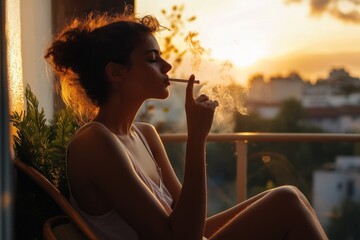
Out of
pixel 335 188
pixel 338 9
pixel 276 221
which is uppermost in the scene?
pixel 338 9

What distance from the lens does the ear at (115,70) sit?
1.62 meters

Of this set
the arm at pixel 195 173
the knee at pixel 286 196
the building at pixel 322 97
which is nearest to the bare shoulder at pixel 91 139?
the arm at pixel 195 173

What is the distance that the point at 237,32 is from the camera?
8.96 feet

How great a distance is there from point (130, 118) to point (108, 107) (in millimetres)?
81

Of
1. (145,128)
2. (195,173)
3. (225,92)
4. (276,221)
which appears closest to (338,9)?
(225,92)

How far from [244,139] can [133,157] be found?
48.2 inches

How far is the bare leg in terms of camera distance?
5.34 feet

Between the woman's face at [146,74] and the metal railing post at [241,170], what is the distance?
1.25 m

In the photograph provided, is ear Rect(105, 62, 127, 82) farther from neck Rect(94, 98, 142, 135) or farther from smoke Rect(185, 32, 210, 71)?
smoke Rect(185, 32, 210, 71)

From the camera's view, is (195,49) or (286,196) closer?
(286,196)

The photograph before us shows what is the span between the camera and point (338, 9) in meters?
3.34

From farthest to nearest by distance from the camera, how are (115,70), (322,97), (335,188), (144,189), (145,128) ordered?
(322,97), (335,188), (145,128), (115,70), (144,189)

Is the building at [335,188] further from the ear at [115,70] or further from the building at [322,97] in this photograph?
the ear at [115,70]

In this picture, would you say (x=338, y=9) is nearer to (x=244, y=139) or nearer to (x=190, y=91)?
(x=244, y=139)
